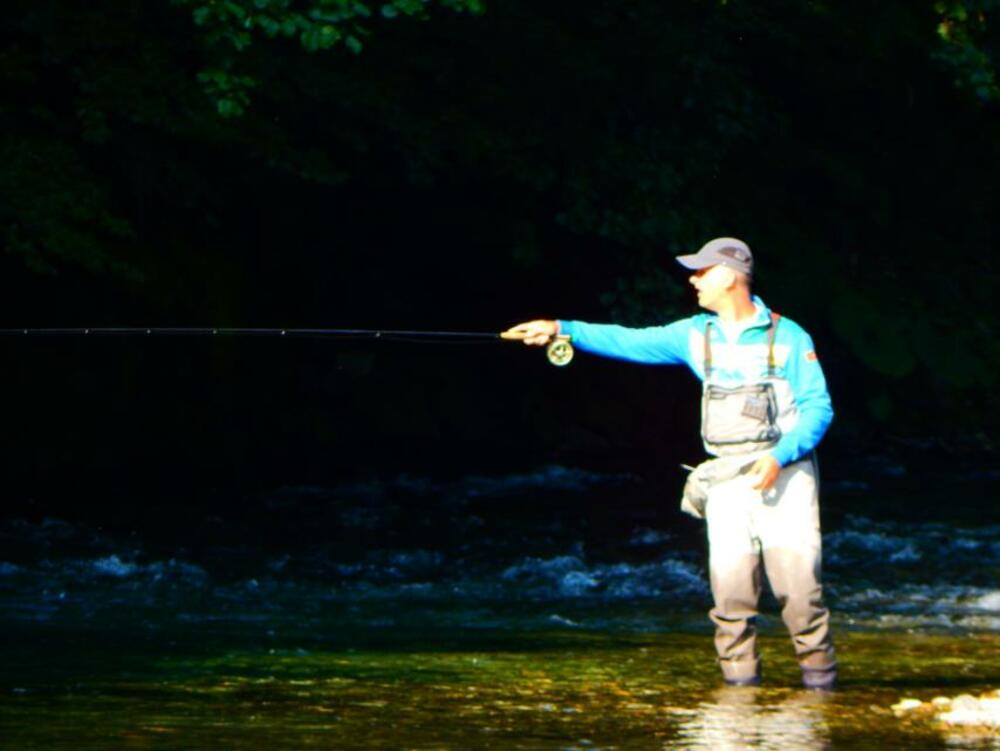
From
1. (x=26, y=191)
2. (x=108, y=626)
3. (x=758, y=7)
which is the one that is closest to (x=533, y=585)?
(x=108, y=626)

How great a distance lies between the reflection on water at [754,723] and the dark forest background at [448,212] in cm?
514

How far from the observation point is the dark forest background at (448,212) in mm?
12852

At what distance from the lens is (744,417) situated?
6832 millimetres

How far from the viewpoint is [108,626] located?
9.18 m

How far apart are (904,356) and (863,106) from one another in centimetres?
304

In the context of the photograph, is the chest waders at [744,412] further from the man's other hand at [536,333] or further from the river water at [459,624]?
the river water at [459,624]

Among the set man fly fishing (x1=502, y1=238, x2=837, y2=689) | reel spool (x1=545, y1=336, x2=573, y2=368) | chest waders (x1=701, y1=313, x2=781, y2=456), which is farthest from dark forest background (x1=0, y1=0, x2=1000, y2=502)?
chest waders (x1=701, y1=313, x2=781, y2=456)

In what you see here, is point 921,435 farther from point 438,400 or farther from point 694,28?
point 694,28

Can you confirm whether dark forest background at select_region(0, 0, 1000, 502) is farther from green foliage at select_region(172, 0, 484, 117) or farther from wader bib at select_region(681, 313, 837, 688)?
wader bib at select_region(681, 313, 837, 688)

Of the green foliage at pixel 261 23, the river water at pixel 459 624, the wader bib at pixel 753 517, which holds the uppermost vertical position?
the green foliage at pixel 261 23

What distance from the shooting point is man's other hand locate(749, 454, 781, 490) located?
22.0 feet

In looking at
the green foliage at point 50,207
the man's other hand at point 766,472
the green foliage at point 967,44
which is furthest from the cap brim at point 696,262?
the green foliage at point 967,44

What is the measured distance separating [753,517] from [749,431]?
30cm

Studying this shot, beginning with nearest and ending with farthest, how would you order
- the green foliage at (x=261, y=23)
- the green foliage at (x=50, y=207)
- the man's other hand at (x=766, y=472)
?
the man's other hand at (x=766, y=472) → the green foliage at (x=261, y=23) → the green foliage at (x=50, y=207)
